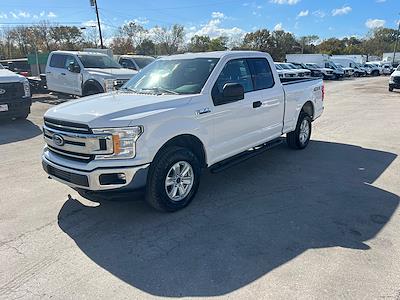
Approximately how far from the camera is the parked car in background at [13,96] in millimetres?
9422

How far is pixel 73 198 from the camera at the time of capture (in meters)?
4.75

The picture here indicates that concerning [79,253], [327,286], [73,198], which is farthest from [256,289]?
[73,198]

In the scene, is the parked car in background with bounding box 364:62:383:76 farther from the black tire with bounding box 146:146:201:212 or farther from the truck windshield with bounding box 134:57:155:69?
the black tire with bounding box 146:146:201:212

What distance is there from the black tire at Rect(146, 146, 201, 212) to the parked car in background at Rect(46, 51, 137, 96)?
781 centimetres

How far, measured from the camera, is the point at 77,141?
376 cm

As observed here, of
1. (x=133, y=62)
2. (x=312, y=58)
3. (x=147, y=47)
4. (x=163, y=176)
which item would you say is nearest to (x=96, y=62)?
(x=133, y=62)

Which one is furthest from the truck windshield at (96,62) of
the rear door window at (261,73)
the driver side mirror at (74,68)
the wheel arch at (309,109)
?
the rear door window at (261,73)

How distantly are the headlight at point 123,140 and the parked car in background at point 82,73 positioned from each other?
8067 millimetres

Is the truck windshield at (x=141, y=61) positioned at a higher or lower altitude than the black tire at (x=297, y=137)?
higher

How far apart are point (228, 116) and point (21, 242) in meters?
2.99

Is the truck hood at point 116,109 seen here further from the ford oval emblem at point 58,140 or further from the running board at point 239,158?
the running board at point 239,158

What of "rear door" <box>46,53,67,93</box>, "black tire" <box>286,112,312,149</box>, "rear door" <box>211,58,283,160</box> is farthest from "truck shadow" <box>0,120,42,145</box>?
"black tire" <box>286,112,312,149</box>

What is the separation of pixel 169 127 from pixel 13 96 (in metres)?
7.60

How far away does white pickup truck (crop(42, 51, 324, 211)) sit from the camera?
12.1 feet
